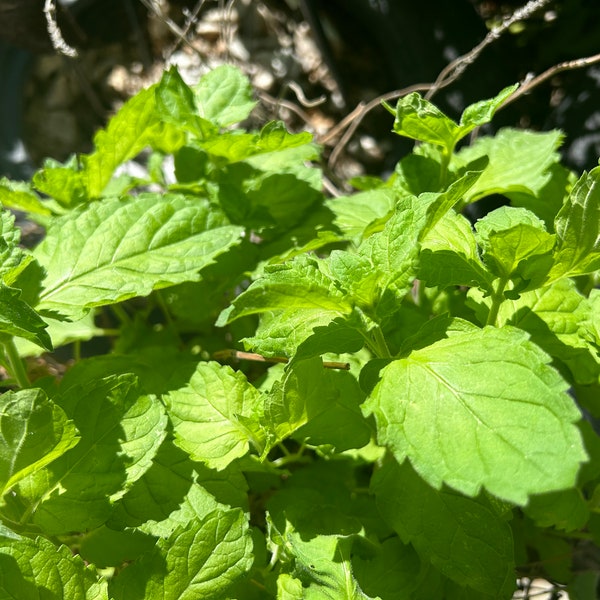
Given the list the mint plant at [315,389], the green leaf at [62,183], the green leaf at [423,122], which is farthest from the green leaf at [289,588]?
the green leaf at [62,183]

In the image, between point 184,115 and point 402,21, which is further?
point 402,21

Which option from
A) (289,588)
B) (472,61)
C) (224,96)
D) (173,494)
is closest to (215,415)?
(173,494)

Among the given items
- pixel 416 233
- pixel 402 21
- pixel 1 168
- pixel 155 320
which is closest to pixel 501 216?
pixel 416 233

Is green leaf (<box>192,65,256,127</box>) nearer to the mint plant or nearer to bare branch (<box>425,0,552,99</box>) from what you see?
the mint plant

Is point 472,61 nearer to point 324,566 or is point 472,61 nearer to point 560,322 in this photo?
point 560,322

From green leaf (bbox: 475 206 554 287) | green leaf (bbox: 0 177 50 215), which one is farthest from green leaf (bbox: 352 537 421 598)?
green leaf (bbox: 0 177 50 215)

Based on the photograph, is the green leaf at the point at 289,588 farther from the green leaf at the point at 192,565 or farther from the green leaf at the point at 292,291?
the green leaf at the point at 292,291

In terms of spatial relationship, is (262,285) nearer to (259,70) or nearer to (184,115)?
(184,115)
